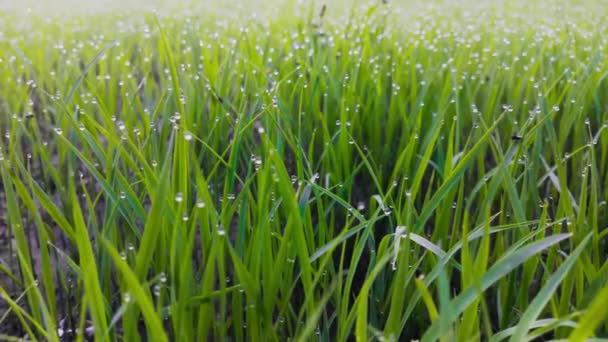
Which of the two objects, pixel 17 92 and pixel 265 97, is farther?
pixel 17 92

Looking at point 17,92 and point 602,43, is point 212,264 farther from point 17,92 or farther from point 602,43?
point 602,43

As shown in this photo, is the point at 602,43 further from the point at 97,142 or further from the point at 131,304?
the point at 131,304

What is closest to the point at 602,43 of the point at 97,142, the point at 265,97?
the point at 265,97

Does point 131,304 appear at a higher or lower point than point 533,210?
higher

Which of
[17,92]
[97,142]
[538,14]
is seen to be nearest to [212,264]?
[97,142]

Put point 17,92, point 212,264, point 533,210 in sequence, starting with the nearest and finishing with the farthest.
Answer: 1. point 212,264
2. point 533,210
3. point 17,92

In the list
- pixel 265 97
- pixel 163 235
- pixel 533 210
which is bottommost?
pixel 533 210

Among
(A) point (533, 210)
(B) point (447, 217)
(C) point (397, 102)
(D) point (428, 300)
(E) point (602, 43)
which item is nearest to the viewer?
(D) point (428, 300)
